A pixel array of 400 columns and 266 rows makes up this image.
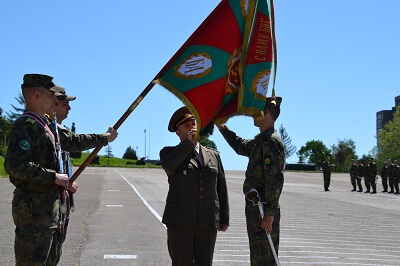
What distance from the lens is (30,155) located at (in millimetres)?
5305

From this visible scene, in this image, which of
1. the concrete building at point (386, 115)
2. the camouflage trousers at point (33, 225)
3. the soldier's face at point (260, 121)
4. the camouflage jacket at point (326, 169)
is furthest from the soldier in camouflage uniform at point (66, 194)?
the concrete building at point (386, 115)

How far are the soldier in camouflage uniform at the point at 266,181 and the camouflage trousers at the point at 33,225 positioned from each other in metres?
1.89

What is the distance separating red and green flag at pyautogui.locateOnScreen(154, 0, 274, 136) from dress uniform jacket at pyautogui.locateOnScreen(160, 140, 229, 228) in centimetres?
32

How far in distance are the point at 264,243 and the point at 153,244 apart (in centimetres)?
565

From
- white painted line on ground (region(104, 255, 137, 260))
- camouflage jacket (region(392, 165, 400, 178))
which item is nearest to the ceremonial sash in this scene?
white painted line on ground (region(104, 255, 137, 260))

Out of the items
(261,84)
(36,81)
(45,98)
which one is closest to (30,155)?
(45,98)

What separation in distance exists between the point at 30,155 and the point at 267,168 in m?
2.15

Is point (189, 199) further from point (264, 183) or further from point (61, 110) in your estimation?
point (61, 110)

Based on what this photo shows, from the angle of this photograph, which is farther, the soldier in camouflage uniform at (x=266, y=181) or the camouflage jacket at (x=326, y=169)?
the camouflage jacket at (x=326, y=169)

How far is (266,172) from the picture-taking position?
5.95m

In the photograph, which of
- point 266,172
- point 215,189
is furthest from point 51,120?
point 266,172

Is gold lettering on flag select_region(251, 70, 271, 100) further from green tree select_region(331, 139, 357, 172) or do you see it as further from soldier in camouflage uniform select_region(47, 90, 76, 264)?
green tree select_region(331, 139, 357, 172)

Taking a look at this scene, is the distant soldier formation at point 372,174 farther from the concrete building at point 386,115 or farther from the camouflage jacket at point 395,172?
the concrete building at point 386,115

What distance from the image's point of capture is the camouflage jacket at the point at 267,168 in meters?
5.92
